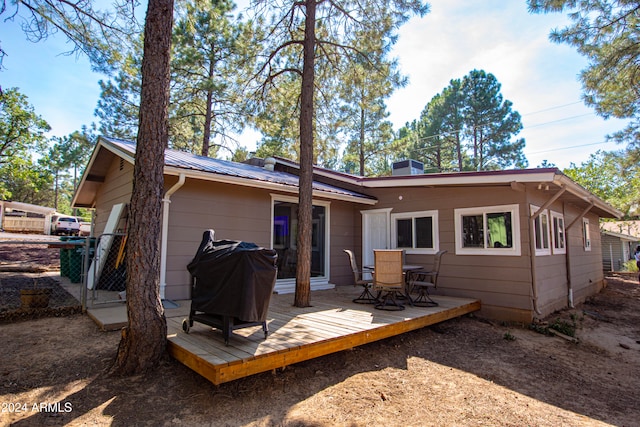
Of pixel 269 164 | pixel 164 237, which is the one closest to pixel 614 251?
pixel 269 164

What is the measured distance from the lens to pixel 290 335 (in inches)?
135

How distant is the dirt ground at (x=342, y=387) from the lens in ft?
8.41

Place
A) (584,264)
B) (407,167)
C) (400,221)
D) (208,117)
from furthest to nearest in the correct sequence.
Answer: (208,117)
(584,264)
(407,167)
(400,221)

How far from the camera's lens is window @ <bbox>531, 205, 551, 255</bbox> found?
19.8 feet

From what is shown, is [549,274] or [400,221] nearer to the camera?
[549,274]

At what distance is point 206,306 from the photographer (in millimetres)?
3148

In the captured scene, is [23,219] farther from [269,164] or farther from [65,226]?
[269,164]

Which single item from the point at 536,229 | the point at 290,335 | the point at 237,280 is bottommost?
the point at 290,335

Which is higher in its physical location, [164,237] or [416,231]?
[416,231]

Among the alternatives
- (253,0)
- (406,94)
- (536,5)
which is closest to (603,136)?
(536,5)

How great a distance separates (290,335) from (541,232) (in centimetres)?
548

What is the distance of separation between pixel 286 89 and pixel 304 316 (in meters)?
4.62

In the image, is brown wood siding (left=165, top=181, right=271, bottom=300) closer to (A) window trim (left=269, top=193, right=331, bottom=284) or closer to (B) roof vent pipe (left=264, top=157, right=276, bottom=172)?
(A) window trim (left=269, top=193, right=331, bottom=284)

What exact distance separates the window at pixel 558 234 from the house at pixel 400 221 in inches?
1.0
